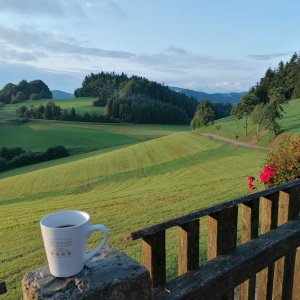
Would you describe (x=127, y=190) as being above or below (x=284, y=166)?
below

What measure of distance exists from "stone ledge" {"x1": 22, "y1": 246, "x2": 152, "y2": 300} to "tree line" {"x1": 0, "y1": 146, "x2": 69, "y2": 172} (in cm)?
6651

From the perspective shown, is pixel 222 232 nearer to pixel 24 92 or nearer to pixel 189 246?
pixel 189 246

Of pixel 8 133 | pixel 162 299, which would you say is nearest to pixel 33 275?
pixel 162 299

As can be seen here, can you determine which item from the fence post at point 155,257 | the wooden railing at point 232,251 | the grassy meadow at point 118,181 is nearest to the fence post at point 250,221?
the wooden railing at point 232,251

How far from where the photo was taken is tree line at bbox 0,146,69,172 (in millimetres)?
64894

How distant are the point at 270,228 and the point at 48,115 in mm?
113210

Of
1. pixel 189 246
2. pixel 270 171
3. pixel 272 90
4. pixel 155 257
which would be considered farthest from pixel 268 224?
pixel 272 90

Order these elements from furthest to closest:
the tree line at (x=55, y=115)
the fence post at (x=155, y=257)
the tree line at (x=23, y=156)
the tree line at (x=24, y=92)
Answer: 1. the tree line at (x=24, y=92)
2. the tree line at (x=55, y=115)
3. the tree line at (x=23, y=156)
4. the fence post at (x=155, y=257)

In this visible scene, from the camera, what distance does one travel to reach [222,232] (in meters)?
2.29

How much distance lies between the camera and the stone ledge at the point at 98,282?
1.52 meters

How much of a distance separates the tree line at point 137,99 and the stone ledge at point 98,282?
11492 centimetres

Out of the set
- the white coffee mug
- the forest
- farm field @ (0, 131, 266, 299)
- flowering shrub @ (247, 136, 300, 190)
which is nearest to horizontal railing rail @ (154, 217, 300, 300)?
the white coffee mug

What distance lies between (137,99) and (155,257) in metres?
134

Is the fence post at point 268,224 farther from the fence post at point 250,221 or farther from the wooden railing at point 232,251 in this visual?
the fence post at point 250,221
